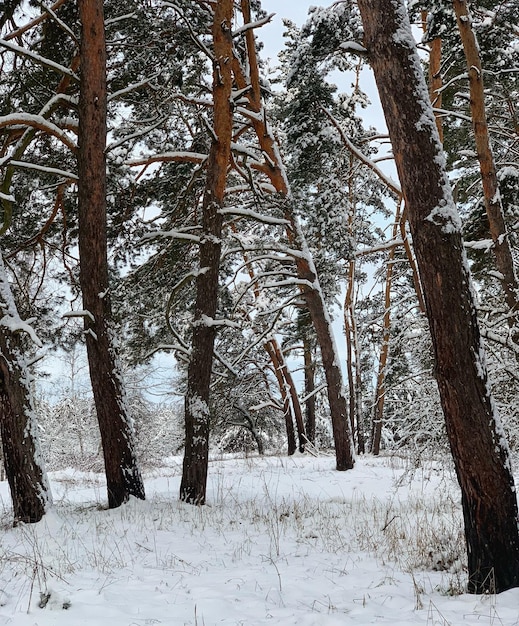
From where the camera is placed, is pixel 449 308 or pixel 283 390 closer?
pixel 449 308

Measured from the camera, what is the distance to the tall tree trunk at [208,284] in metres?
7.17

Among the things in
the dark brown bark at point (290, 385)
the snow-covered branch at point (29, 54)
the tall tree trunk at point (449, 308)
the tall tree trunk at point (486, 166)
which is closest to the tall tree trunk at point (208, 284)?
the snow-covered branch at point (29, 54)

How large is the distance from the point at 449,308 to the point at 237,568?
2704 mm

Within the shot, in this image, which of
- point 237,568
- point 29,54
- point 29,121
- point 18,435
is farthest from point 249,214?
point 237,568

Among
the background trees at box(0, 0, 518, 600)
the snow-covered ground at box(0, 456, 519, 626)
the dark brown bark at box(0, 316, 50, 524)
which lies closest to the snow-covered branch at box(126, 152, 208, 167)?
the background trees at box(0, 0, 518, 600)

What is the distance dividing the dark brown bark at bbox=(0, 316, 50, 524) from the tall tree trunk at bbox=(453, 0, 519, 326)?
245 inches

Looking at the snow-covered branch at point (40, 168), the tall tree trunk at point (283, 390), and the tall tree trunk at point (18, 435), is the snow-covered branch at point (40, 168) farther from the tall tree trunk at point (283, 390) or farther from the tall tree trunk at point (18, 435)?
the tall tree trunk at point (283, 390)

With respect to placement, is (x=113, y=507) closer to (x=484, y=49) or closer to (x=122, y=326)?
(x=122, y=326)

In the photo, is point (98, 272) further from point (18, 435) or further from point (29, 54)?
point (29, 54)

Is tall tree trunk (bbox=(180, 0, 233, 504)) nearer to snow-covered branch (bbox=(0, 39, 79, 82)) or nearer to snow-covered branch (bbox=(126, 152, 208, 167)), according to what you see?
snow-covered branch (bbox=(126, 152, 208, 167))

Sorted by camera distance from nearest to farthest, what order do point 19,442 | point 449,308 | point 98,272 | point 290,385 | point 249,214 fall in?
1. point 449,308
2. point 19,442
3. point 98,272
4. point 249,214
5. point 290,385

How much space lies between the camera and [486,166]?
6.96 metres

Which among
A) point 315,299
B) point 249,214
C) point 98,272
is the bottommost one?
point 98,272

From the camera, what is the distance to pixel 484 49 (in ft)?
25.4
